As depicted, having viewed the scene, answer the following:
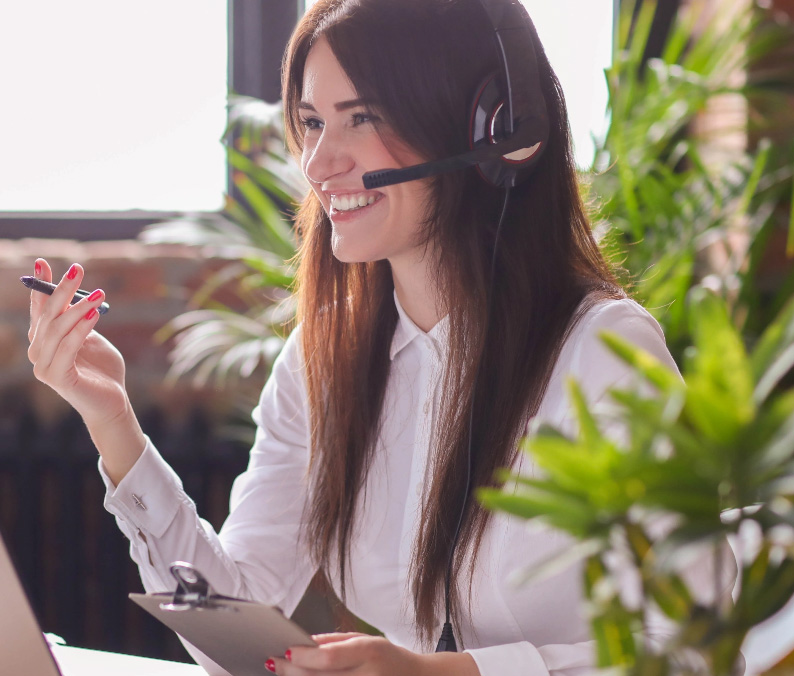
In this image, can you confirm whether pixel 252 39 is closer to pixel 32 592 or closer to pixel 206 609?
pixel 32 592

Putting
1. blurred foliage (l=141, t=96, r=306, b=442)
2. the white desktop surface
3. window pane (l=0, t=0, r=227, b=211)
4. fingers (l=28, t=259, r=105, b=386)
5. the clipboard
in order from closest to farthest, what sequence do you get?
the clipboard < the white desktop surface < fingers (l=28, t=259, r=105, b=386) < blurred foliage (l=141, t=96, r=306, b=442) < window pane (l=0, t=0, r=227, b=211)

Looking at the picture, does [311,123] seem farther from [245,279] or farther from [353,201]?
[245,279]

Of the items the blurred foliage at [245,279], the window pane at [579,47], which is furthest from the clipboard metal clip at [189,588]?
the window pane at [579,47]

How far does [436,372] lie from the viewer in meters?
1.12

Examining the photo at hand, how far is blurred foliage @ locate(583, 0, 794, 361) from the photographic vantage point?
1.44 metres

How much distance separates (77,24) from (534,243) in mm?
1439

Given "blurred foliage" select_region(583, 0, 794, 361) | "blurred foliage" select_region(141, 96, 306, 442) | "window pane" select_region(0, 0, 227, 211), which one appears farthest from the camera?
"window pane" select_region(0, 0, 227, 211)

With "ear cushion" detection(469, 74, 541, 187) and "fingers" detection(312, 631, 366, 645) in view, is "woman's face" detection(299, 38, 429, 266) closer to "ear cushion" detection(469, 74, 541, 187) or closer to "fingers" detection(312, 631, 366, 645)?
"ear cushion" detection(469, 74, 541, 187)

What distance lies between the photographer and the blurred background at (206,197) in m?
1.50

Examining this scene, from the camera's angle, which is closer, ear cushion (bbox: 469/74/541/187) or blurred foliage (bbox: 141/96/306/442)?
ear cushion (bbox: 469/74/541/187)

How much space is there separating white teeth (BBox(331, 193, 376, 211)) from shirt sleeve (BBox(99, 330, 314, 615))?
0.80 ft

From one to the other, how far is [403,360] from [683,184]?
0.67m

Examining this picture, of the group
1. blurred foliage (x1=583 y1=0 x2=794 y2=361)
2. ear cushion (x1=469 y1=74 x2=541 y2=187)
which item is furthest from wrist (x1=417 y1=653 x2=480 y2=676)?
blurred foliage (x1=583 y1=0 x2=794 y2=361)

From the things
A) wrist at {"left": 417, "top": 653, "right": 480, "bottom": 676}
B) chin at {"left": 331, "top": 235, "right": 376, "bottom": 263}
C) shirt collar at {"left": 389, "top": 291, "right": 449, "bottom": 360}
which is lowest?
wrist at {"left": 417, "top": 653, "right": 480, "bottom": 676}
